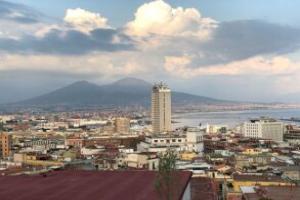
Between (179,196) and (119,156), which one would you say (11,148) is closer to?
(119,156)

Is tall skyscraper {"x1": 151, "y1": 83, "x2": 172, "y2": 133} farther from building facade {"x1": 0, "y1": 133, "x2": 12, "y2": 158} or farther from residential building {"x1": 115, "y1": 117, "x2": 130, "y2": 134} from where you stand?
building facade {"x1": 0, "y1": 133, "x2": 12, "y2": 158}

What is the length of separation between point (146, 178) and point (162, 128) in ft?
172

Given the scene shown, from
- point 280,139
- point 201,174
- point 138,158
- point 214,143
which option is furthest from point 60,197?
point 280,139

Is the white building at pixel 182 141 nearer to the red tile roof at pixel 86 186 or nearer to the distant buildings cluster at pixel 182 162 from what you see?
the distant buildings cluster at pixel 182 162

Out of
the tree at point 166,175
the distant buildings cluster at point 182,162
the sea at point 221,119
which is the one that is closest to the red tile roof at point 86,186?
the distant buildings cluster at point 182,162

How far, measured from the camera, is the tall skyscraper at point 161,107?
66.0 meters

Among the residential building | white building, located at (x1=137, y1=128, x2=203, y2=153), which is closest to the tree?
white building, located at (x1=137, y1=128, x2=203, y2=153)

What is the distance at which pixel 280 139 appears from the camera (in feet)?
205

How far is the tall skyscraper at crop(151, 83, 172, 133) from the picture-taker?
66.0 meters

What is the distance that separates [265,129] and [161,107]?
12749 millimetres

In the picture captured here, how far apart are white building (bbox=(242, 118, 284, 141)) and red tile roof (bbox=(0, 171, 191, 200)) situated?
49053 mm

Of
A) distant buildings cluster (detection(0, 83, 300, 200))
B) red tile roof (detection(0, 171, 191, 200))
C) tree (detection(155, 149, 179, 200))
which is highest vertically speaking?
tree (detection(155, 149, 179, 200))

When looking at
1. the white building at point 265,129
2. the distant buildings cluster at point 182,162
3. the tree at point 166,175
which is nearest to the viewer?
the tree at point 166,175

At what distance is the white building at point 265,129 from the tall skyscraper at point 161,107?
9965 millimetres
